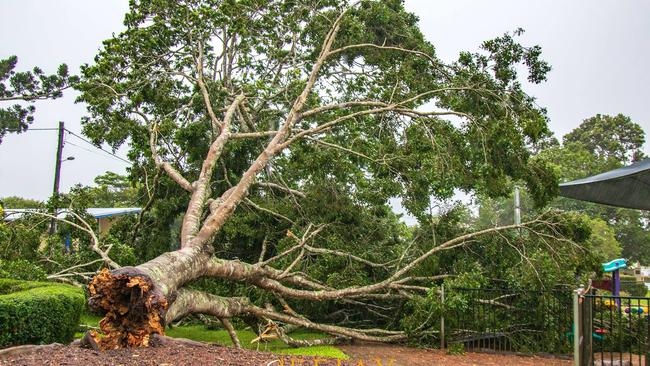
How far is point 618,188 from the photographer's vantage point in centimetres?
661

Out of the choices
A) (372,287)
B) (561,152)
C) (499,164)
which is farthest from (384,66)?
(561,152)

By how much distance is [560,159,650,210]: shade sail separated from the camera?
6177 mm

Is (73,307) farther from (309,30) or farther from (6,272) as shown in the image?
(309,30)

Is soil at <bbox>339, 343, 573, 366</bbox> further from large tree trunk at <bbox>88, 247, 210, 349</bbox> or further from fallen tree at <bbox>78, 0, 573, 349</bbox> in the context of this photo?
large tree trunk at <bbox>88, 247, 210, 349</bbox>

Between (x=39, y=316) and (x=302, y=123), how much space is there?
6940 mm

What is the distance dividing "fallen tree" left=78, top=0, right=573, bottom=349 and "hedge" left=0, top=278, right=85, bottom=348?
5.16ft

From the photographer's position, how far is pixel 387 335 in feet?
30.0

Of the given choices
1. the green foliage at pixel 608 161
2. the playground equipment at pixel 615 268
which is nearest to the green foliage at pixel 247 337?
the playground equipment at pixel 615 268

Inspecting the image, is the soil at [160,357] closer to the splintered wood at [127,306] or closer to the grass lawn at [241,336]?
the splintered wood at [127,306]

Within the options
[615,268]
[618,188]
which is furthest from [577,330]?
[615,268]

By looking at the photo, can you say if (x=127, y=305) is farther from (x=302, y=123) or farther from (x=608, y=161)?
(x=608, y=161)

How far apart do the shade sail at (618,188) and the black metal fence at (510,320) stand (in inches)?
80.3

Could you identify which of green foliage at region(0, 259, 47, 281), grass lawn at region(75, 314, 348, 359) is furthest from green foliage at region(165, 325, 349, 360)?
green foliage at region(0, 259, 47, 281)

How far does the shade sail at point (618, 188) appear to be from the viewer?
20.3 ft
